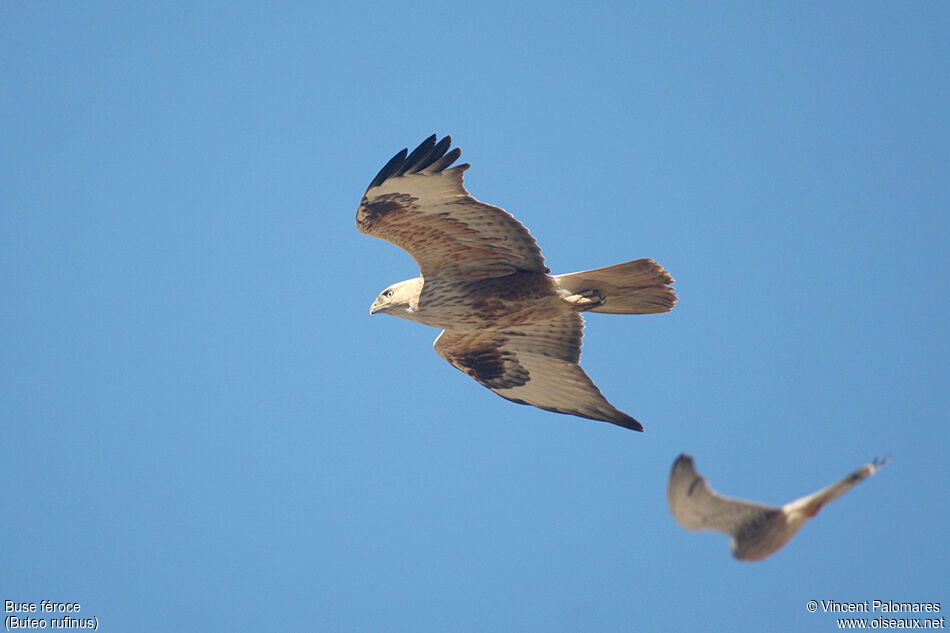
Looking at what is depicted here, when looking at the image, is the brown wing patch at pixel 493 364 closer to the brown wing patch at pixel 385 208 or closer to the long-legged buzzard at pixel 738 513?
the brown wing patch at pixel 385 208

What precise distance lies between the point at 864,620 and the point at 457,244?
4605mm

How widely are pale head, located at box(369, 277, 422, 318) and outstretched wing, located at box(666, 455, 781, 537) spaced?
374cm

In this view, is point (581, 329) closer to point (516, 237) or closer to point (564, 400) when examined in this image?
point (564, 400)

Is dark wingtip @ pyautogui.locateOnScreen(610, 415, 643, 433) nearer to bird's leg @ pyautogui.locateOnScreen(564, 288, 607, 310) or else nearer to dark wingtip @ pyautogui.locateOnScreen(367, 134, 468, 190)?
bird's leg @ pyautogui.locateOnScreen(564, 288, 607, 310)

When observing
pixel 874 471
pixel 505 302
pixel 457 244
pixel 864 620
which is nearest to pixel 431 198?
pixel 457 244

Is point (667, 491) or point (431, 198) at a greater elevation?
point (431, 198)

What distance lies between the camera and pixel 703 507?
497 cm

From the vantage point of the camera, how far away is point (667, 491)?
16.0 feet

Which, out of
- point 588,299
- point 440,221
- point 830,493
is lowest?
point 830,493

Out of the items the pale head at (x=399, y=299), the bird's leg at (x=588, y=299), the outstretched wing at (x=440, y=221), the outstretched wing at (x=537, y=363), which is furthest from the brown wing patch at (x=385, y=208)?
the bird's leg at (x=588, y=299)

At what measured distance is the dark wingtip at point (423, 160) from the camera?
757cm

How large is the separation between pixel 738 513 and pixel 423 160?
3.90 meters

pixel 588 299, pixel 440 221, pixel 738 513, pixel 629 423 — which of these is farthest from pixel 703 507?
pixel 440 221

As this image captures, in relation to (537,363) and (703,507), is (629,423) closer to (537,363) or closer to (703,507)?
(537,363)
